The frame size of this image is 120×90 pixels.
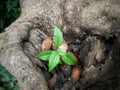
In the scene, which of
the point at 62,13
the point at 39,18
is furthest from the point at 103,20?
the point at 39,18

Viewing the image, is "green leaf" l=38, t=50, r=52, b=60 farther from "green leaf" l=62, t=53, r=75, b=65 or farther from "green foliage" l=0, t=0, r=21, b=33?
"green foliage" l=0, t=0, r=21, b=33

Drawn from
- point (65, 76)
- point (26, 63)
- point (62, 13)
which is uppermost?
point (62, 13)

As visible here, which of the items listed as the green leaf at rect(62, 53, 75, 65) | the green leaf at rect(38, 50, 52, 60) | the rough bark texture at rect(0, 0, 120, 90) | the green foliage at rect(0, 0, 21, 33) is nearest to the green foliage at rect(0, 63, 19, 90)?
the rough bark texture at rect(0, 0, 120, 90)

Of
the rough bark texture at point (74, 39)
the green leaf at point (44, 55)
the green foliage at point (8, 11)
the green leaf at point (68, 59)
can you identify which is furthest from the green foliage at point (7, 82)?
the green foliage at point (8, 11)

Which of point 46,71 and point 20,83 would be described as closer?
point 20,83

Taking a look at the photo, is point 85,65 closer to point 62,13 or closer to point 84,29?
point 84,29

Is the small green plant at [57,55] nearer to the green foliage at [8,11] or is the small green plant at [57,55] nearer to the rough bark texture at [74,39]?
the rough bark texture at [74,39]

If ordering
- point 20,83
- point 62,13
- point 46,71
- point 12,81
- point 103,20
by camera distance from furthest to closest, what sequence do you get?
point 62,13 → point 103,20 → point 46,71 → point 20,83 → point 12,81
